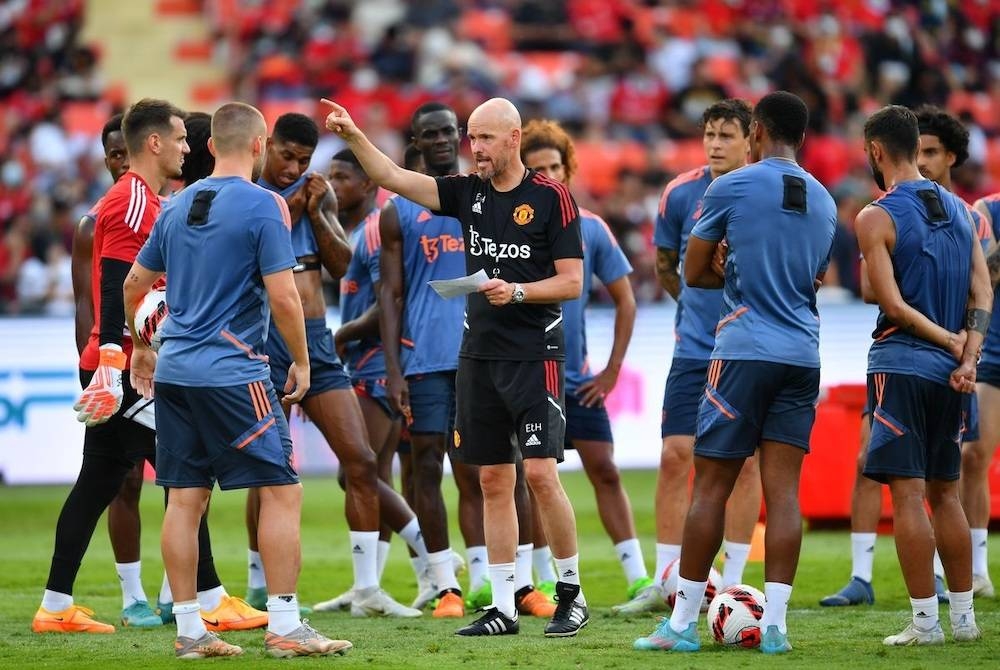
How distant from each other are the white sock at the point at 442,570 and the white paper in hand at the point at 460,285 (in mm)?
2332

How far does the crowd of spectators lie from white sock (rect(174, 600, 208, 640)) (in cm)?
1550

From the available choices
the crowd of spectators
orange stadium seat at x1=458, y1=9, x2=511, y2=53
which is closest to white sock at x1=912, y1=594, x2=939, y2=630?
the crowd of spectators

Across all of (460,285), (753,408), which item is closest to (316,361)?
(460,285)

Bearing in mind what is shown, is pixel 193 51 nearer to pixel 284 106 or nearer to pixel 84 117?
pixel 84 117

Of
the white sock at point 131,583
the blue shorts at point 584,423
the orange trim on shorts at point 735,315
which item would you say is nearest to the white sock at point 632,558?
the blue shorts at point 584,423

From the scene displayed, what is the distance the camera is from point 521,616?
28.3 feet

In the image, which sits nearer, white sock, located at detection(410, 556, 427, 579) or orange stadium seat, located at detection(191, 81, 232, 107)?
white sock, located at detection(410, 556, 427, 579)

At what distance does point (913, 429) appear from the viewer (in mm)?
7137

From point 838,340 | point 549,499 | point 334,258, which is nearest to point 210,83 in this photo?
point 838,340

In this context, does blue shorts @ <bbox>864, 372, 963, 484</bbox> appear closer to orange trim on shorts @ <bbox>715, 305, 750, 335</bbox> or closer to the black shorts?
orange trim on shorts @ <bbox>715, 305, 750, 335</bbox>

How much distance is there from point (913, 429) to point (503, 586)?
2141mm

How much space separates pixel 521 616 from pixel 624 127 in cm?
1689

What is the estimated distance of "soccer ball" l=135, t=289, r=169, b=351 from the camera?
7.33 metres

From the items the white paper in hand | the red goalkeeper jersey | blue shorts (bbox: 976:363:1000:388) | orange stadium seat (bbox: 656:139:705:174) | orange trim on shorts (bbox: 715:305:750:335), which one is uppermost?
orange stadium seat (bbox: 656:139:705:174)
